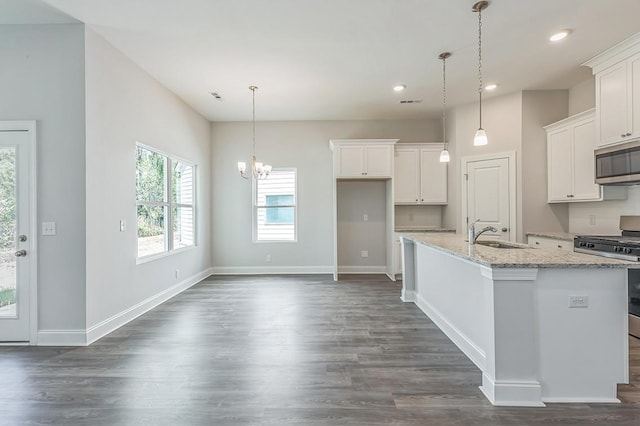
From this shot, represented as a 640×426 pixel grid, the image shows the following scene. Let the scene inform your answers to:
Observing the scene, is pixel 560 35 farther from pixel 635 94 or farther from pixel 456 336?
pixel 456 336

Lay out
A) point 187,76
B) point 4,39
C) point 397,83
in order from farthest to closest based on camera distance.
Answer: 1. point 397,83
2. point 187,76
3. point 4,39

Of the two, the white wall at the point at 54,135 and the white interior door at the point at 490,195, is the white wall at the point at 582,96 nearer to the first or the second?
the white interior door at the point at 490,195

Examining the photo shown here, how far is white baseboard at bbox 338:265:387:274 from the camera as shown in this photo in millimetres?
6109

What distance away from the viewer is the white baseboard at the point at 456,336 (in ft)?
8.14

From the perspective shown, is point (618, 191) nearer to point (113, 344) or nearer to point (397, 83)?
point (397, 83)

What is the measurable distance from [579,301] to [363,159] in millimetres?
4018

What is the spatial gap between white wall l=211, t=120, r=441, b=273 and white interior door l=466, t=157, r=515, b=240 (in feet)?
4.47

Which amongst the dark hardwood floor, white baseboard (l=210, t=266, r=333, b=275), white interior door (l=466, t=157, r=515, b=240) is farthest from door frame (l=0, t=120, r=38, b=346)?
white interior door (l=466, t=157, r=515, b=240)

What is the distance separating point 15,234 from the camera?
2949 mm

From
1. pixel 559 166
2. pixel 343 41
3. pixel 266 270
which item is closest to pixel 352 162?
pixel 343 41

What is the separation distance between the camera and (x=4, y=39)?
9.62ft

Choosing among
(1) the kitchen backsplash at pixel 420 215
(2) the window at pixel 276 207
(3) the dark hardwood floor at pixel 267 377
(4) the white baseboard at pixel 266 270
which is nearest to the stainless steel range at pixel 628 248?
(3) the dark hardwood floor at pixel 267 377

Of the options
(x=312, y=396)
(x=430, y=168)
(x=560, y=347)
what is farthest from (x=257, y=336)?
(x=430, y=168)

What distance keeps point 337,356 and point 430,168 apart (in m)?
4.22
